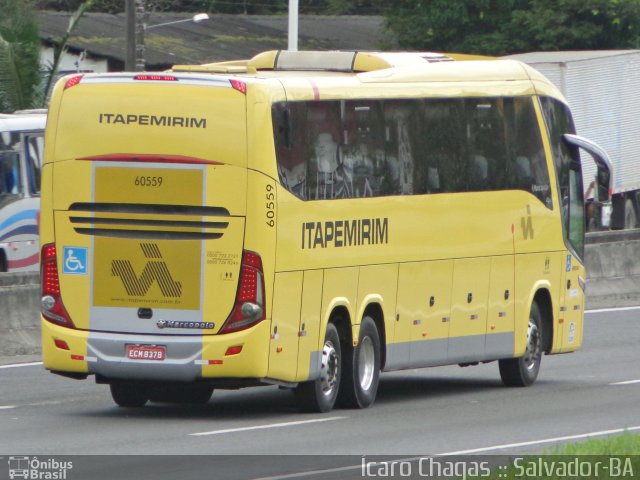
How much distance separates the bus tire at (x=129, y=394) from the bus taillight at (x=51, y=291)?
111 cm

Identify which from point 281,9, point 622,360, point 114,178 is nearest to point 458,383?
point 622,360

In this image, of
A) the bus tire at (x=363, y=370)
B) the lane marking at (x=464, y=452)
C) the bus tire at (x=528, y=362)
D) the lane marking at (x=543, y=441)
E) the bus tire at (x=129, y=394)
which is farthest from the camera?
the bus tire at (x=528, y=362)

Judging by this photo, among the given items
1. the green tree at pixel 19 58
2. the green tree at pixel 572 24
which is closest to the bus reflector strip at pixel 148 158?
the green tree at pixel 19 58

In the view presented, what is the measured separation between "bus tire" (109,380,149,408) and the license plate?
3.95 feet

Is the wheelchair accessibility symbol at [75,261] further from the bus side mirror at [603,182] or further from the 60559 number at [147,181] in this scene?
the bus side mirror at [603,182]

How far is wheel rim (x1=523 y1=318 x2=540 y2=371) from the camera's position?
19328 millimetres

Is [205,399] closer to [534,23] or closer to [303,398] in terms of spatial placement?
[303,398]

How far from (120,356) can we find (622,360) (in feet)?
29.5

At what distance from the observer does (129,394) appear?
1608cm

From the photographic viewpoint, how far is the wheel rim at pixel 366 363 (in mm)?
16312

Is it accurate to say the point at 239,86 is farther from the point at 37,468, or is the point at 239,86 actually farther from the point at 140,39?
the point at 140,39

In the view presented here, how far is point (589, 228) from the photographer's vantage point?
4128 cm

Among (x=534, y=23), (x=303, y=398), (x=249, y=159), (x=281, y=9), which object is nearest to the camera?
(x=249, y=159)

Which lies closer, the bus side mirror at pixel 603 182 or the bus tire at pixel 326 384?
the bus tire at pixel 326 384
